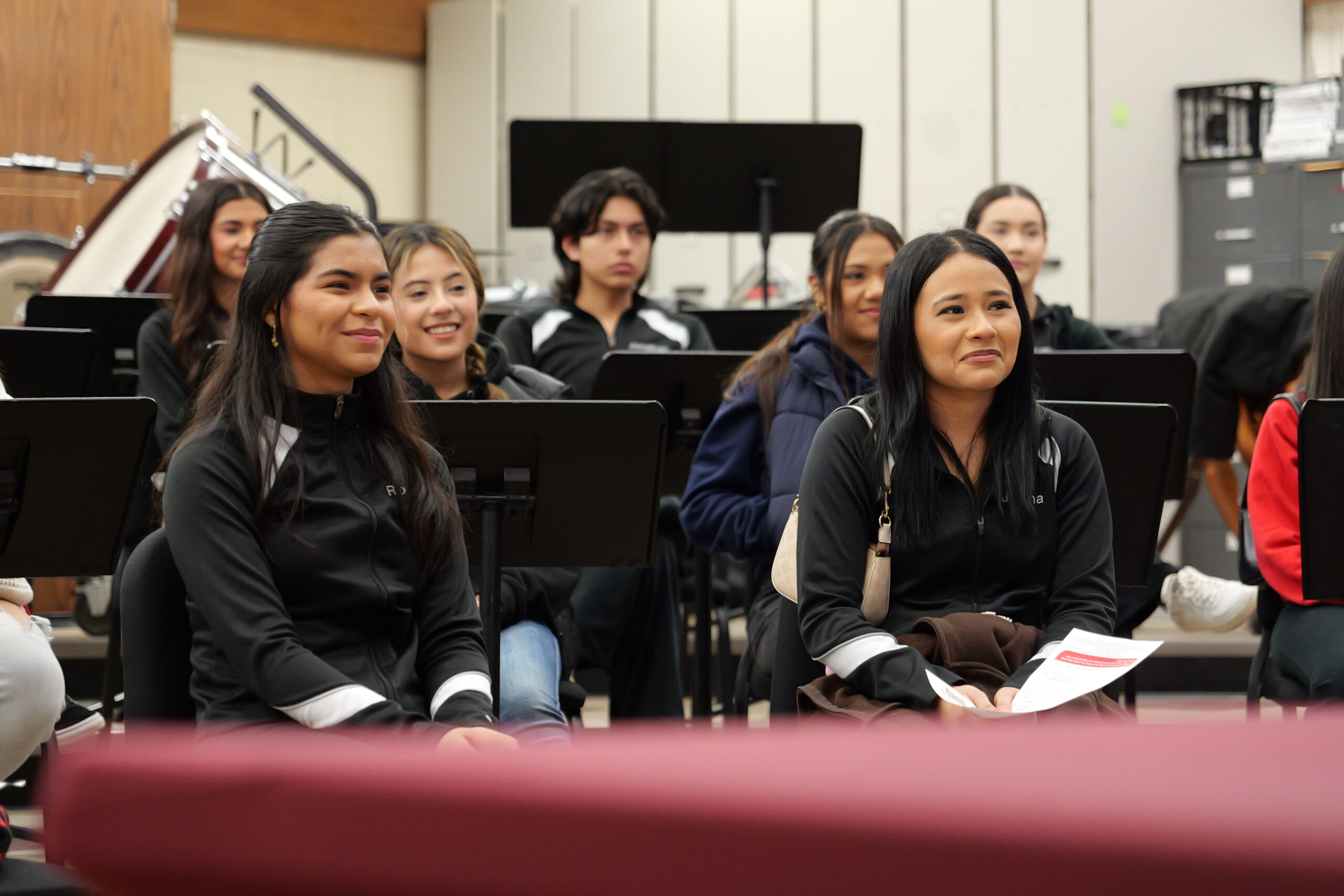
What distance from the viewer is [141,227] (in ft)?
12.7

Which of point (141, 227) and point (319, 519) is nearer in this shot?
point (319, 519)

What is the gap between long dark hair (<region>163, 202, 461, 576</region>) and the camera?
5.75 ft

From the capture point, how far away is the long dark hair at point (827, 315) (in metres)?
2.56

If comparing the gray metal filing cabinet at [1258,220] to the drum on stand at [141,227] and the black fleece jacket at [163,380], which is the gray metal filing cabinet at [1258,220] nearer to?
the drum on stand at [141,227]

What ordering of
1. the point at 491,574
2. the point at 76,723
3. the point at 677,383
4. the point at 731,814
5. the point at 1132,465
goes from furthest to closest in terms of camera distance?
the point at 677,383 < the point at 76,723 < the point at 1132,465 < the point at 491,574 < the point at 731,814

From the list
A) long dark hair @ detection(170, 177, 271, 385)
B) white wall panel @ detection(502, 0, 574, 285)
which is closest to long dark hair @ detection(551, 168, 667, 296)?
long dark hair @ detection(170, 177, 271, 385)

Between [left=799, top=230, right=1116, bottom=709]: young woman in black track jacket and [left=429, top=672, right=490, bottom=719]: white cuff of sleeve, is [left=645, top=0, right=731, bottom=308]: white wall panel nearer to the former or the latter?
[left=799, top=230, right=1116, bottom=709]: young woman in black track jacket

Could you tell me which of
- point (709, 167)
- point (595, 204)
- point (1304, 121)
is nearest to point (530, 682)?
point (595, 204)

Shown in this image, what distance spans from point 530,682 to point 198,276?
146cm

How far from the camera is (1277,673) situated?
234 centimetres

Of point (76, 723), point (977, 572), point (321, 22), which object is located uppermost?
point (321, 22)

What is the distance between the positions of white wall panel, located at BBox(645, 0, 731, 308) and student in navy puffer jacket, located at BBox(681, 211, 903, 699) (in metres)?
5.72

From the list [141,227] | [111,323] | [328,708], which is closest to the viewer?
[328,708]

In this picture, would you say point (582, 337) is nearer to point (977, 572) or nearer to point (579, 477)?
point (579, 477)
